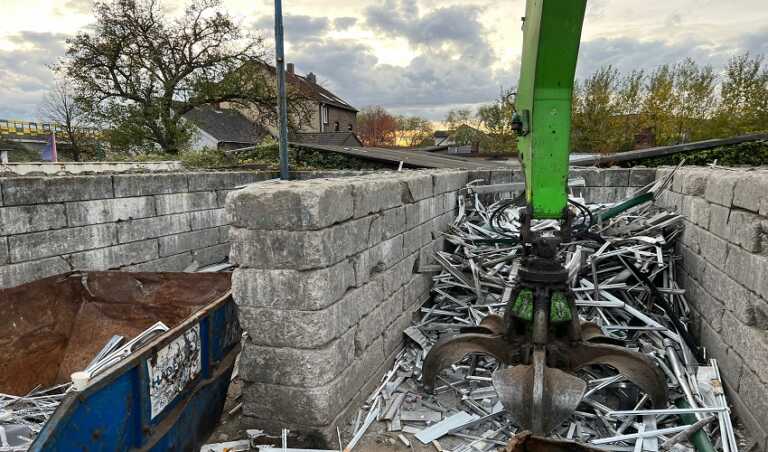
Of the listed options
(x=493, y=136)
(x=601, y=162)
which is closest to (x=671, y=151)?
(x=601, y=162)

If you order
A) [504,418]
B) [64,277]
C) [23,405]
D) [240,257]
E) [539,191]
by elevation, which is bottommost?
[504,418]

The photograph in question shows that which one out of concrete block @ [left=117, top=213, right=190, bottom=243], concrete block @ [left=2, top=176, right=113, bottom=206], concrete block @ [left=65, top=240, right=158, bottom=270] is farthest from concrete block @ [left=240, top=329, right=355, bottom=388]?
concrete block @ [left=117, top=213, right=190, bottom=243]

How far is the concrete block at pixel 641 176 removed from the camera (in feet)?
24.8

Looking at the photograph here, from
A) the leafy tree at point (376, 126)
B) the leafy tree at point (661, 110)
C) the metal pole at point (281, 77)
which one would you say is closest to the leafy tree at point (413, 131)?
the leafy tree at point (376, 126)

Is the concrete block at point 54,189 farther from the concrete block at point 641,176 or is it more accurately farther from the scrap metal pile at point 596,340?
the concrete block at point 641,176

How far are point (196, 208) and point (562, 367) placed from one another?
6670mm

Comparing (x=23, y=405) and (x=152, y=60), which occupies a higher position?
(x=152, y=60)

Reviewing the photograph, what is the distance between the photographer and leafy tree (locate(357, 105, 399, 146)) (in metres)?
56.0

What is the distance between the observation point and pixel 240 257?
3.54 meters

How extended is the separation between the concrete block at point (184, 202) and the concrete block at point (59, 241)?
93 centimetres

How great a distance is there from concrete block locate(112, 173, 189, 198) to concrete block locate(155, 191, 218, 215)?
10 cm

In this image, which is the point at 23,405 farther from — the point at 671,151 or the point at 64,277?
the point at 671,151

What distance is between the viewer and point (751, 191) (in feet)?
11.8

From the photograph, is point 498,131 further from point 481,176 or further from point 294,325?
point 294,325
